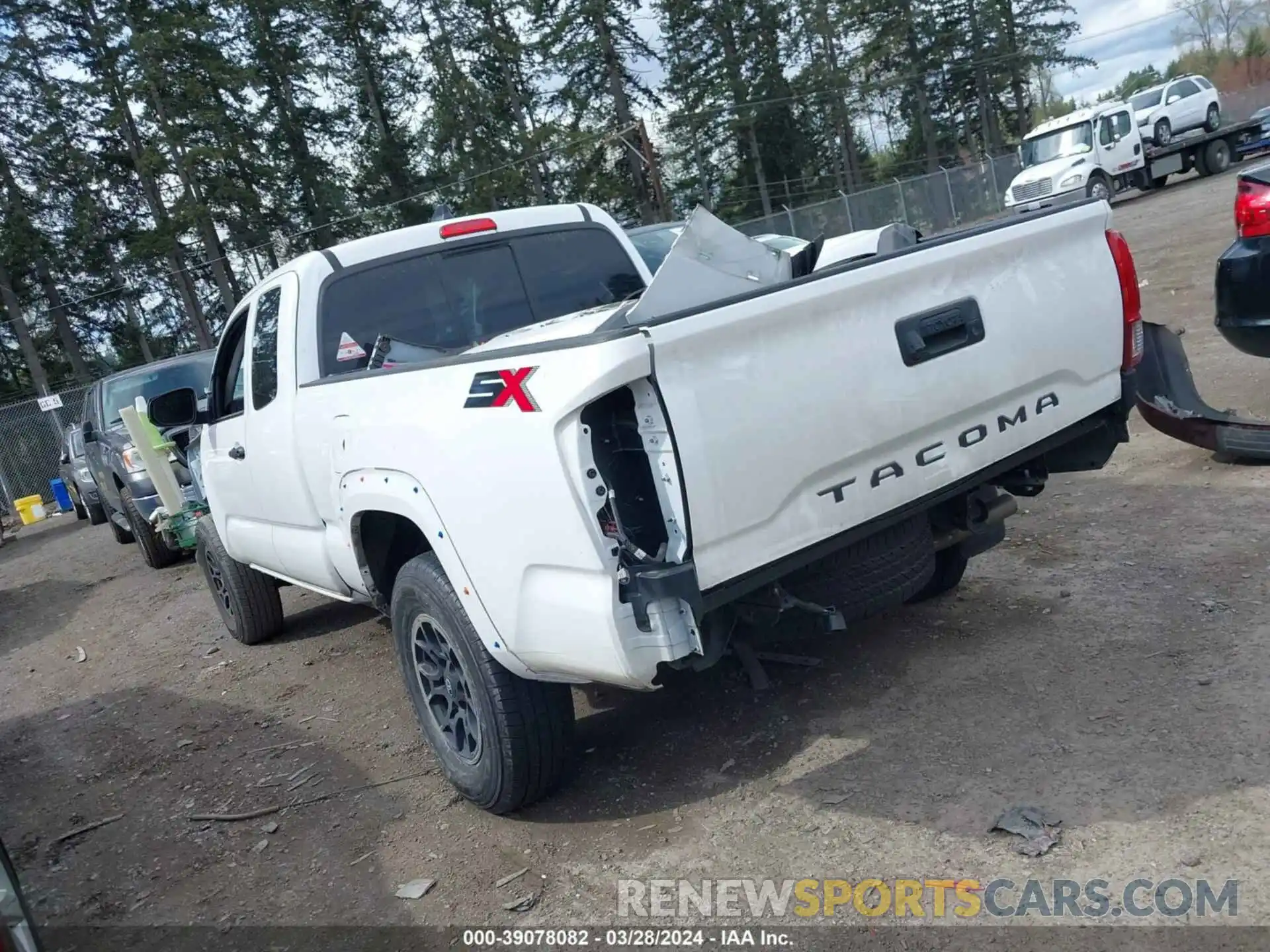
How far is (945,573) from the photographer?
466 centimetres

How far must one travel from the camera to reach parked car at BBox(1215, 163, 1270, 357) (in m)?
5.50

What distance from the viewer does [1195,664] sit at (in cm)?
368

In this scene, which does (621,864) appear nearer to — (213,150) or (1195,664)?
(1195,664)

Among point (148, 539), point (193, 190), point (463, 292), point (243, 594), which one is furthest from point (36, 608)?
point (193, 190)

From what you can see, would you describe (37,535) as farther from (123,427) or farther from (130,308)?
(130,308)

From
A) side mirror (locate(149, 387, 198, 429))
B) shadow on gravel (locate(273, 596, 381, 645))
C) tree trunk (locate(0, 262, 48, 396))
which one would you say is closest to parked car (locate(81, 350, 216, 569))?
shadow on gravel (locate(273, 596, 381, 645))

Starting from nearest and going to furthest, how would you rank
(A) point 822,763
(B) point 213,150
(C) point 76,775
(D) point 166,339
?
(A) point 822,763, (C) point 76,775, (B) point 213,150, (D) point 166,339

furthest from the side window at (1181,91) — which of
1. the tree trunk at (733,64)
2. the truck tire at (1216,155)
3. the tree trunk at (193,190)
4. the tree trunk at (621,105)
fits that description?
the tree trunk at (193,190)

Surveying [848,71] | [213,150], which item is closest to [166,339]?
[213,150]

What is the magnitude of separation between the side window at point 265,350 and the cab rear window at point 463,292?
366mm

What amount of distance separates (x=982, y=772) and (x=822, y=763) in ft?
1.76

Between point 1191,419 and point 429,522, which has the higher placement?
point 429,522

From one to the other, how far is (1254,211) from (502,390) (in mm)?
4721
